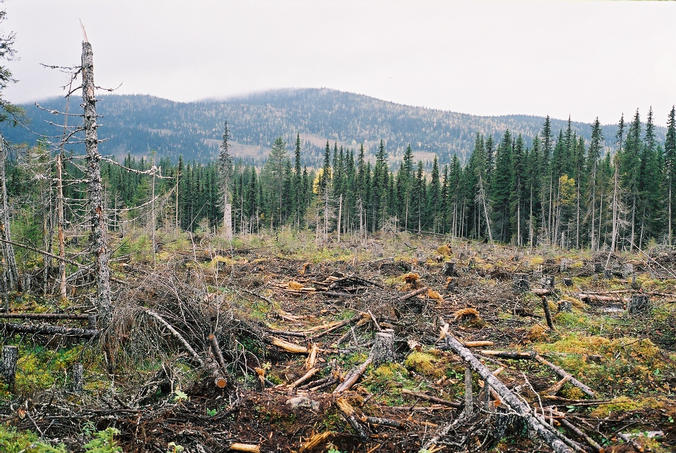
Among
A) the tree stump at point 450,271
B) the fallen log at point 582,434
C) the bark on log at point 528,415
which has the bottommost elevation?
the tree stump at point 450,271

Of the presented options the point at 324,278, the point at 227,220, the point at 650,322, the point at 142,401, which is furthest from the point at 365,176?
the point at 142,401

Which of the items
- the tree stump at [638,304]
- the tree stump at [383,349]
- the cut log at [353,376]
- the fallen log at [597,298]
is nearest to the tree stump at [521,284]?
the fallen log at [597,298]

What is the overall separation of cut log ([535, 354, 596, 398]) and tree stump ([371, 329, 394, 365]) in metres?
2.63

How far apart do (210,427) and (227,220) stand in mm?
35122

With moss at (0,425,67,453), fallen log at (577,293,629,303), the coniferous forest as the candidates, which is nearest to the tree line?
fallen log at (577,293,629,303)

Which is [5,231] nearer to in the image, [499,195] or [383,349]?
[383,349]

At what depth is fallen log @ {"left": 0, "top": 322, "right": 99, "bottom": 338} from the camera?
705 cm

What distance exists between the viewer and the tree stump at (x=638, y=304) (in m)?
10.2

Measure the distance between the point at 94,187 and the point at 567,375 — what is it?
888 centimetres

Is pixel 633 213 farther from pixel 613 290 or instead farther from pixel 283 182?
pixel 283 182

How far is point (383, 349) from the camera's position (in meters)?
7.23

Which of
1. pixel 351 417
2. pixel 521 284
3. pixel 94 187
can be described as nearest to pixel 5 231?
pixel 94 187

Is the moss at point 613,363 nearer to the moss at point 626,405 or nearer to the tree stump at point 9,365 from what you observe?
the moss at point 626,405

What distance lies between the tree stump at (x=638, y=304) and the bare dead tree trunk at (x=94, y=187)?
1267cm
